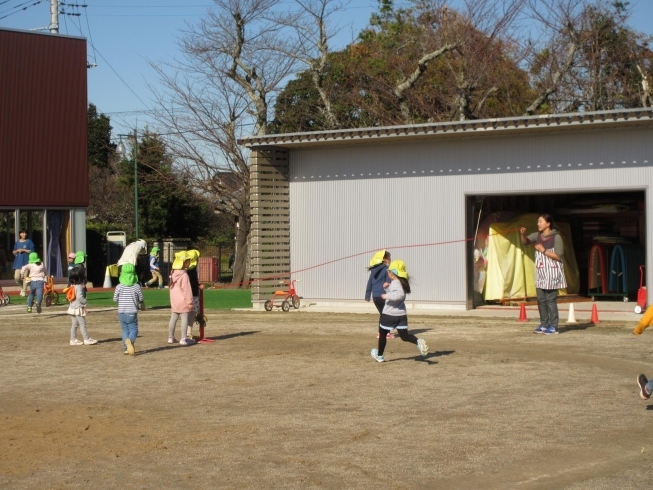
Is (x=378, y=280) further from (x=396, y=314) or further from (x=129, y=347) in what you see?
(x=129, y=347)

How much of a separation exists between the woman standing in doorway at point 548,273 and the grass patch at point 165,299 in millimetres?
9839

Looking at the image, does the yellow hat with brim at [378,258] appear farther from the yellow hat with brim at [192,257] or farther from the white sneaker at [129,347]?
the white sneaker at [129,347]

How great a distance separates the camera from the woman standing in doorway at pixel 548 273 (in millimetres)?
15648

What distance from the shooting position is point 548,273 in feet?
51.4

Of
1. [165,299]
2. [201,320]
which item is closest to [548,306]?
[201,320]

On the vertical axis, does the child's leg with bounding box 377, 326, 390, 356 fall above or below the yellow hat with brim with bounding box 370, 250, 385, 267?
below

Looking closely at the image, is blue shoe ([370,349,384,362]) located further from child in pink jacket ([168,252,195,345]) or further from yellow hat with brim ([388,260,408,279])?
child in pink jacket ([168,252,195,345])

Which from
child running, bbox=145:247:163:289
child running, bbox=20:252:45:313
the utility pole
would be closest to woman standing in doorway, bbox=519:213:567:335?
child running, bbox=20:252:45:313

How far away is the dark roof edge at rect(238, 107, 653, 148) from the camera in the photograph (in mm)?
18297

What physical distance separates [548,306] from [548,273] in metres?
0.60

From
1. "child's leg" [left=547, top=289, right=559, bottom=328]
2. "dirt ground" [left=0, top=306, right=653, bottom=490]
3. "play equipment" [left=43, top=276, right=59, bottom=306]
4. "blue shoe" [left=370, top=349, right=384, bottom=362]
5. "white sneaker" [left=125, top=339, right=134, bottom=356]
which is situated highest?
"play equipment" [left=43, top=276, right=59, bottom=306]

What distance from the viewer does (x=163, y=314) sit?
22031 millimetres

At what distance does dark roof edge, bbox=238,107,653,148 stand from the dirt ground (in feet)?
15.1

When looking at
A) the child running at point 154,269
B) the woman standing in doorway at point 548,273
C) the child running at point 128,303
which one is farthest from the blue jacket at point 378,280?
the child running at point 154,269
